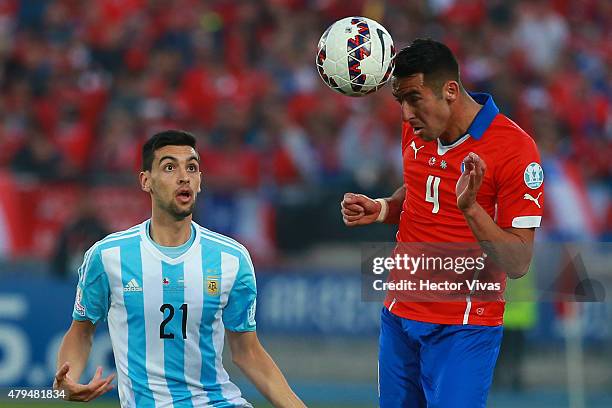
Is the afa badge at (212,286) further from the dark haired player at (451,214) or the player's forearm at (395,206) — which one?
the player's forearm at (395,206)

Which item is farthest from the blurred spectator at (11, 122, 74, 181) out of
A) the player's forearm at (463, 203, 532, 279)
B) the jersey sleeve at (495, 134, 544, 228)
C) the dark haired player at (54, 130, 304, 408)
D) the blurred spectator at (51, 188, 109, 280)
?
the player's forearm at (463, 203, 532, 279)

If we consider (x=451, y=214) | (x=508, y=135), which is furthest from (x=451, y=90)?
(x=451, y=214)

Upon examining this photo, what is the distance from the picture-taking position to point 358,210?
5879 millimetres

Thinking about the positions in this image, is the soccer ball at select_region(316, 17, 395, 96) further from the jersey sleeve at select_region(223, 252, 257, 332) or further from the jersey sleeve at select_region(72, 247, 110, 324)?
the jersey sleeve at select_region(72, 247, 110, 324)

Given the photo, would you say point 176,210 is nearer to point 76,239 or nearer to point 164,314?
point 164,314

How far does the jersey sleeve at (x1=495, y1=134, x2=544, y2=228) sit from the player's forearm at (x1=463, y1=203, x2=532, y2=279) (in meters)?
0.10

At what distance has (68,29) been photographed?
15234mm

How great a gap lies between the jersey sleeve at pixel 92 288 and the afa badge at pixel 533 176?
206 cm

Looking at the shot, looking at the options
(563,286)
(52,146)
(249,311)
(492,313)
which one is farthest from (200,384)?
(52,146)

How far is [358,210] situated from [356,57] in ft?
2.60

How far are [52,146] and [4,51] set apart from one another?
2.29 m

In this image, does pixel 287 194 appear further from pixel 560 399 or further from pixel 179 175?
pixel 179 175

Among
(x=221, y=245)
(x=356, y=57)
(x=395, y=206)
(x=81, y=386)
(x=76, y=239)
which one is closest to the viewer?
(x=81, y=386)

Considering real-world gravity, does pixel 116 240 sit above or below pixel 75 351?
above
